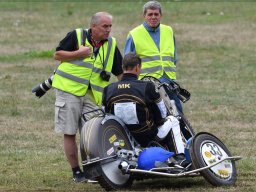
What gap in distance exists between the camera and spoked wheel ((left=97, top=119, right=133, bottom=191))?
29.8 feet

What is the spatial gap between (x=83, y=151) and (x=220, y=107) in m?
7.42

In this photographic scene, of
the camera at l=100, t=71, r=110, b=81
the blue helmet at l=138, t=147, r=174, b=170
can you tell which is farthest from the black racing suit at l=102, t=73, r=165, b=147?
the camera at l=100, t=71, r=110, b=81

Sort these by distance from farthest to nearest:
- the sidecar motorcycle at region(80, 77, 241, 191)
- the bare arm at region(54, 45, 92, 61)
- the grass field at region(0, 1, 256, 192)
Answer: the grass field at region(0, 1, 256, 192) → the bare arm at region(54, 45, 92, 61) → the sidecar motorcycle at region(80, 77, 241, 191)

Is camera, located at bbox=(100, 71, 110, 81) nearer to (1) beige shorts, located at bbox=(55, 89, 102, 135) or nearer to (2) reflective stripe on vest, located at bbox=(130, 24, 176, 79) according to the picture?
(1) beige shorts, located at bbox=(55, 89, 102, 135)

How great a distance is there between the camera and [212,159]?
926cm

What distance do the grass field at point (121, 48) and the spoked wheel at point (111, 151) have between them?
30 centimetres

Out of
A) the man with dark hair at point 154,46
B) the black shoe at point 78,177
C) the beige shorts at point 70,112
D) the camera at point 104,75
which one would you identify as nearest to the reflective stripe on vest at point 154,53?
the man with dark hair at point 154,46

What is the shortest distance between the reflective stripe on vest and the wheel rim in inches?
52.0

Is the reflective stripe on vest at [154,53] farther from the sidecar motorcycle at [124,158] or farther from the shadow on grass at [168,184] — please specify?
the shadow on grass at [168,184]

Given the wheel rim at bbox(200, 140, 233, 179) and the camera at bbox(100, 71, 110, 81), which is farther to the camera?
the camera at bbox(100, 71, 110, 81)

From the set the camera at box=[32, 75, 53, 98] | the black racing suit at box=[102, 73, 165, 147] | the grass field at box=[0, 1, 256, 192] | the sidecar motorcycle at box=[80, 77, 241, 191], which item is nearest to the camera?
the sidecar motorcycle at box=[80, 77, 241, 191]

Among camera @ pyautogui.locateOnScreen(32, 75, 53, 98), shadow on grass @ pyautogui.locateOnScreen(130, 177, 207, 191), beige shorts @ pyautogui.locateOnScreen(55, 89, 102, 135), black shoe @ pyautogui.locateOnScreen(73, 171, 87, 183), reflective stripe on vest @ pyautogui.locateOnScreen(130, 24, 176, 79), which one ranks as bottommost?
shadow on grass @ pyautogui.locateOnScreen(130, 177, 207, 191)

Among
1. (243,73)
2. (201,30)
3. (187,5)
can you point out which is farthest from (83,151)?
(187,5)

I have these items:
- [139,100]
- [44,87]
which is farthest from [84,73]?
[139,100]
